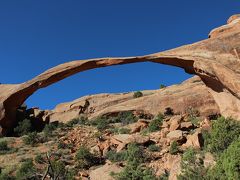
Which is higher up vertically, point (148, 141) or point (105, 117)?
point (105, 117)

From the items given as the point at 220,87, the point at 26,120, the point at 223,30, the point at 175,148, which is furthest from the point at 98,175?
the point at 26,120

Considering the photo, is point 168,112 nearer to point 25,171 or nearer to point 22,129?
point 22,129

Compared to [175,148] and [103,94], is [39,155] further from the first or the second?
[103,94]

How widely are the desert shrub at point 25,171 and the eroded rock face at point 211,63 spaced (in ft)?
13.4

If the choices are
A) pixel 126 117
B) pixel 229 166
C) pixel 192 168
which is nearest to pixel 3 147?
pixel 126 117

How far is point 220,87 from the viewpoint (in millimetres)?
15164

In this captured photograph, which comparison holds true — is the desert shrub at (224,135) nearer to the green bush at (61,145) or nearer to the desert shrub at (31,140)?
the green bush at (61,145)

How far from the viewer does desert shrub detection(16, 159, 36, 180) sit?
17.5m

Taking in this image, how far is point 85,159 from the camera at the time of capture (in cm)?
1975

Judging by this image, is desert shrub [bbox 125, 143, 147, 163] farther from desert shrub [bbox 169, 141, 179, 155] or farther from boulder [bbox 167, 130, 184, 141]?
boulder [bbox 167, 130, 184, 141]

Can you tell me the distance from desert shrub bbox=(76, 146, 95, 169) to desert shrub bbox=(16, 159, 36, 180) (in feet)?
8.27

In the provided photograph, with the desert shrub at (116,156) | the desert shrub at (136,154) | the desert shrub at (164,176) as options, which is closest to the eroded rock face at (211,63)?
the desert shrub at (164,176)

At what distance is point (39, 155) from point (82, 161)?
2.69 meters

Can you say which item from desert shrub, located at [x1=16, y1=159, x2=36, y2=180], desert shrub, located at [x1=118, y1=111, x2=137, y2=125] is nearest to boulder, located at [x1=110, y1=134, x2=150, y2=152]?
desert shrub, located at [x1=16, y1=159, x2=36, y2=180]
